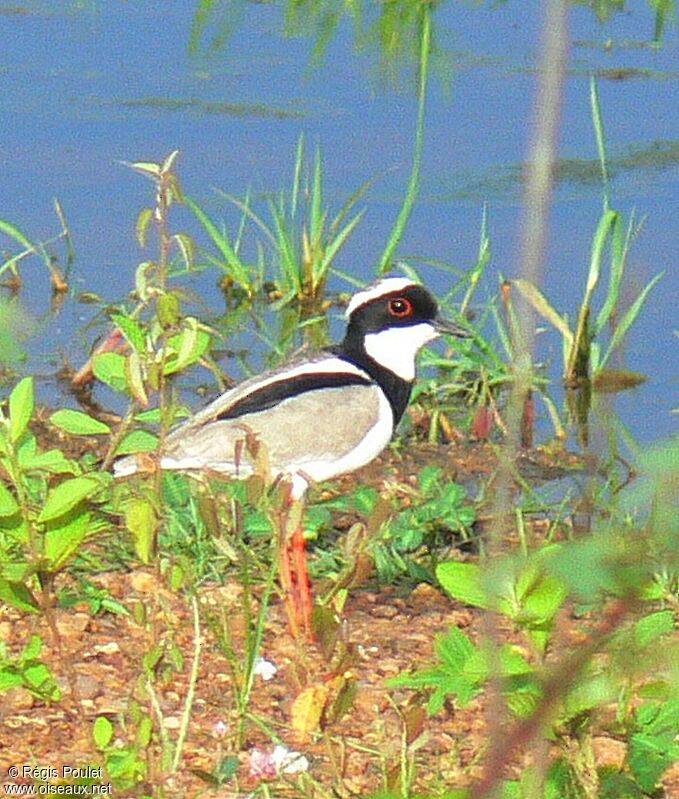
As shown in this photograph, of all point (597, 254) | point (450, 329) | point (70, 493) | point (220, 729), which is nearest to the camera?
point (70, 493)

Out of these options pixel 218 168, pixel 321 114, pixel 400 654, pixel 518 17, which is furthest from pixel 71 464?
pixel 518 17

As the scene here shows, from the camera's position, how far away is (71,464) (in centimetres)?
284

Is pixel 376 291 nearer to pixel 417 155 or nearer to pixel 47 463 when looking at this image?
pixel 417 155

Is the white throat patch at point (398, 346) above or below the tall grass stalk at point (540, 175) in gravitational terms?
below

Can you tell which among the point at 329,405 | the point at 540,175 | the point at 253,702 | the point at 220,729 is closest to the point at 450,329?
the point at 329,405

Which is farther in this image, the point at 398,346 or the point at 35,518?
the point at 398,346

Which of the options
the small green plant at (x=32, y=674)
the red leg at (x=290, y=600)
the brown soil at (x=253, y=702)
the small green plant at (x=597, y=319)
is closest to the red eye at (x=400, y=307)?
the small green plant at (x=597, y=319)

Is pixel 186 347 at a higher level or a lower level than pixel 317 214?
higher

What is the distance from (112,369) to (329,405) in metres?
2.09

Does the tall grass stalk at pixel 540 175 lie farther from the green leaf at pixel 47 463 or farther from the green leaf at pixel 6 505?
the green leaf at pixel 47 463

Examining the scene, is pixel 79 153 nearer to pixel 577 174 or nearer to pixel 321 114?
pixel 321 114

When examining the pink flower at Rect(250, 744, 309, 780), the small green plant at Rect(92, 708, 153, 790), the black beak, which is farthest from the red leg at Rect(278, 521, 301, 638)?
the black beak

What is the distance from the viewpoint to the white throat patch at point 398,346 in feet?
17.2

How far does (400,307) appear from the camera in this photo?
5305mm
